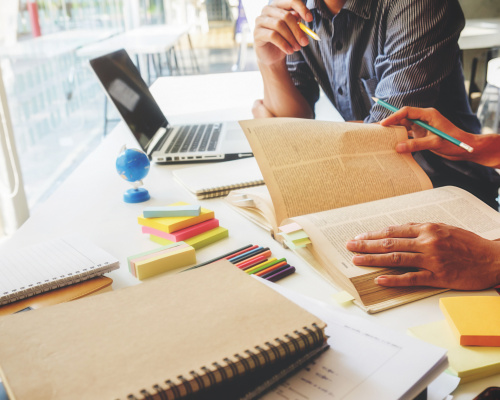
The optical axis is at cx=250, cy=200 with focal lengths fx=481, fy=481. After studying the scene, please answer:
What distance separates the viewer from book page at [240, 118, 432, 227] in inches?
33.2

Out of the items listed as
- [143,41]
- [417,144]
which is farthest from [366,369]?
[143,41]

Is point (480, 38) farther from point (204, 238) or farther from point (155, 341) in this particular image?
point (155, 341)

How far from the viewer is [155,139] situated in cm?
141

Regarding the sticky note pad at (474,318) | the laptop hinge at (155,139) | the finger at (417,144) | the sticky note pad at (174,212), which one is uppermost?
the finger at (417,144)

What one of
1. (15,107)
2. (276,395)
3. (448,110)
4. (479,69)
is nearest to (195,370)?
(276,395)

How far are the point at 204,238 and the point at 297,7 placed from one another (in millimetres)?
708

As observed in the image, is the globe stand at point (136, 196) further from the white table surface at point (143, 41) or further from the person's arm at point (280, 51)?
the white table surface at point (143, 41)

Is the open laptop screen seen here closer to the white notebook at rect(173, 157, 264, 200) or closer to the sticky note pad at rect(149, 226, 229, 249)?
the white notebook at rect(173, 157, 264, 200)

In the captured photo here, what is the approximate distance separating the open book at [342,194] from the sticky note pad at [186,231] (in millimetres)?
93

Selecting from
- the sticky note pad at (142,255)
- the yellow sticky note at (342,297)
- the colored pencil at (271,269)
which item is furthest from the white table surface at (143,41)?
the yellow sticky note at (342,297)

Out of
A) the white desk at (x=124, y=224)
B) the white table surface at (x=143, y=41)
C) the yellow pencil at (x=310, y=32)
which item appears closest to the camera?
the white desk at (x=124, y=224)

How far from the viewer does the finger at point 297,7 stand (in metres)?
1.21

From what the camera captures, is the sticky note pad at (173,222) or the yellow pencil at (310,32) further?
the yellow pencil at (310,32)

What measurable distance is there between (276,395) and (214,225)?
0.45m
